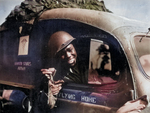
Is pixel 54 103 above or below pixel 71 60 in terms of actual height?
below

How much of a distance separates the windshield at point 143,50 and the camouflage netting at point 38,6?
0.92 metres

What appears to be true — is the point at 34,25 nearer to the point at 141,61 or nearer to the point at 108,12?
the point at 108,12

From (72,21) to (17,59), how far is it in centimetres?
138

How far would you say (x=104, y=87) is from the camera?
2.72 metres

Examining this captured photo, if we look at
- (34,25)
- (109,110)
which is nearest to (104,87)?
(109,110)

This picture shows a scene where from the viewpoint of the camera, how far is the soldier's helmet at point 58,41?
3.12 metres

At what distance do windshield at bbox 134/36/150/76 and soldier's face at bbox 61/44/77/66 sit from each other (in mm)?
877

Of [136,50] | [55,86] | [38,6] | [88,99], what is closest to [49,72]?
[55,86]

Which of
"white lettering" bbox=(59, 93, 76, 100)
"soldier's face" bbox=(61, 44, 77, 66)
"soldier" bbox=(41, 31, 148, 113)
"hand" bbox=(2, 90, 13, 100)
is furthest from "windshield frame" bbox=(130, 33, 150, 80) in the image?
"hand" bbox=(2, 90, 13, 100)

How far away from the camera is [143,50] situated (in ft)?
8.75

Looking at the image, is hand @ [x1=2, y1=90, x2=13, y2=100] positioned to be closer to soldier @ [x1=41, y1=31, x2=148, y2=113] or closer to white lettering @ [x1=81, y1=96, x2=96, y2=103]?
soldier @ [x1=41, y1=31, x2=148, y2=113]

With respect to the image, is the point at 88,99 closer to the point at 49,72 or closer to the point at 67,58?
the point at 67,58

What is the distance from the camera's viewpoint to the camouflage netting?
3.51 m

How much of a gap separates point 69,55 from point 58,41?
27 cm
